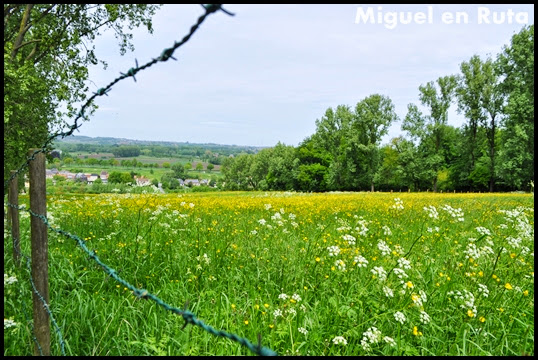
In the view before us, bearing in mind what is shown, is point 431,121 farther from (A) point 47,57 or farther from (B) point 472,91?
(A) point 47,57

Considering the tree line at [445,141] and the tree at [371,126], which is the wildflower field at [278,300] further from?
the tree at [371,126]

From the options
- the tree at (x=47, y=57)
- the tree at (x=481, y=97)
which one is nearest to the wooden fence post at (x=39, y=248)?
the tree at (x=47, y=57)

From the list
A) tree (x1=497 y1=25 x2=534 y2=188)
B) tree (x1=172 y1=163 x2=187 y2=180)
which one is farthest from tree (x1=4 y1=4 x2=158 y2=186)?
tree (x1=172 y1=163 x2=187 y2=180)

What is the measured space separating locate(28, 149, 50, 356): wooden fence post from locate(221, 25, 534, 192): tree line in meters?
37.9

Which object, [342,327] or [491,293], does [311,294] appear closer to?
[342,327]

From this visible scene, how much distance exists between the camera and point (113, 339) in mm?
3102

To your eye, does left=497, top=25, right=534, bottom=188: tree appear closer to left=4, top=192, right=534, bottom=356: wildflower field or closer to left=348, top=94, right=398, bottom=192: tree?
left=348, top=94, right=398, bottom=192: tree

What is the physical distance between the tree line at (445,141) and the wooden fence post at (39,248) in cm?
3786

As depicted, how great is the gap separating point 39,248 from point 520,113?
40.1 meters

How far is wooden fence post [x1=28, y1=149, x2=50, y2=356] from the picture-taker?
7.59 feet

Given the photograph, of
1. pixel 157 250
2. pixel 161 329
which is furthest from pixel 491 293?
pixel 157 250

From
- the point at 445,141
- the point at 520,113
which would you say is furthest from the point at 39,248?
the point at 445,141

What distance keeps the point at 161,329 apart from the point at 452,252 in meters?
4.94

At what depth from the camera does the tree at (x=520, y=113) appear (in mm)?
31406
